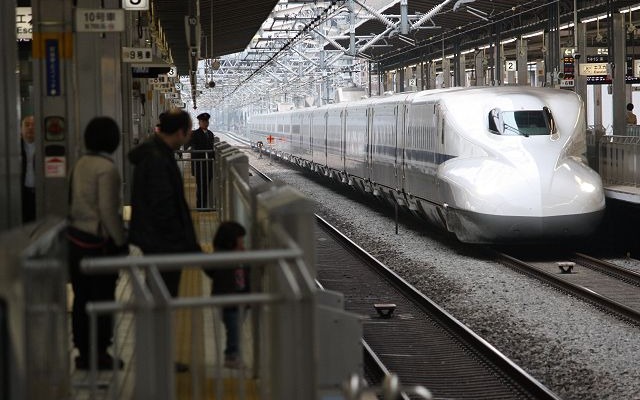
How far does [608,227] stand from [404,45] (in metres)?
22.8

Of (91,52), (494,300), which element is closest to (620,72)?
(494,300)

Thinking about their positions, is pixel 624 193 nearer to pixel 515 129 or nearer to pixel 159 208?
pixel 515 129

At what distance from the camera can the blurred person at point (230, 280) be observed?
5552mm

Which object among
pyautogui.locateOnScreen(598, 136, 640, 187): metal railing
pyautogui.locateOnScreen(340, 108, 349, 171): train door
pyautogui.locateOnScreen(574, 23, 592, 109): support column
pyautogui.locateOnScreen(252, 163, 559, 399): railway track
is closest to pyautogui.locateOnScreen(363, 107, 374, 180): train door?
pyautogui.locateOnScreen(340, 108, 349, 171): train door

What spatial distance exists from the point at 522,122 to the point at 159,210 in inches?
456

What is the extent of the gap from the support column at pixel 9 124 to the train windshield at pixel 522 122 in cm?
1025

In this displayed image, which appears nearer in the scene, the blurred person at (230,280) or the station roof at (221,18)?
the blurred person at (230,280)

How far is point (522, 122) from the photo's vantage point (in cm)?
1759

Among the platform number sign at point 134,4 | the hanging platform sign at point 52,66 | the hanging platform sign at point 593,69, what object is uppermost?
the platform number sign at point 134,4

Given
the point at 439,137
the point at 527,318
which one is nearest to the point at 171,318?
the point at 527,318

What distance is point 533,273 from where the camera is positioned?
52.4ft

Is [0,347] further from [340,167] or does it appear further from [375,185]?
[340,167]

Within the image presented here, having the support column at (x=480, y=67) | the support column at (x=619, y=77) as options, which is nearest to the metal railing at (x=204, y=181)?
the support column at (x=619, y=77)

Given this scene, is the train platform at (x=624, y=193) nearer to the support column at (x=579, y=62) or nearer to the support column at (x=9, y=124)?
the support column at (x=579, y=62)
